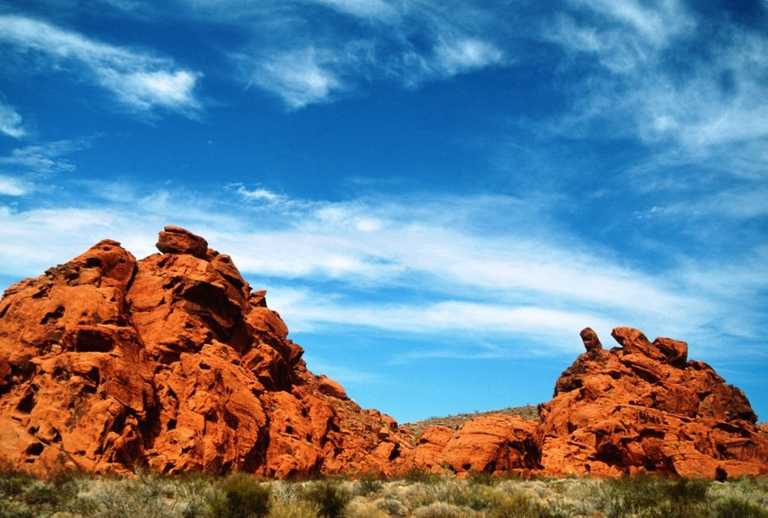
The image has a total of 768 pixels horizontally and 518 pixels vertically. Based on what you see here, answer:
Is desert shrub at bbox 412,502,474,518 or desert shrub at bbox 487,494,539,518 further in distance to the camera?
desert shrub at bbox 412,502,474,518

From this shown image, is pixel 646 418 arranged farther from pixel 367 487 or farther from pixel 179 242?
pixel 179 242

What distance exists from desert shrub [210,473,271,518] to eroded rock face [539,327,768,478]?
90.6 ft

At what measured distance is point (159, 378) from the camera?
30.6 metres

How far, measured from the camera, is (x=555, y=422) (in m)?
45.9

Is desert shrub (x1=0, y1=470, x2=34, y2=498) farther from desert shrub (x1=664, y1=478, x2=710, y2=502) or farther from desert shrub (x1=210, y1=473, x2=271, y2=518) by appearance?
desert shrub (x1=664, y1=478, x2=710, y2=502)

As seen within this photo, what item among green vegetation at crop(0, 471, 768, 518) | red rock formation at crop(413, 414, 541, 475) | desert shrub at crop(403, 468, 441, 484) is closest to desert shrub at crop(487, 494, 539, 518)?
green vegetation at crop(0, 471, 768, 518)

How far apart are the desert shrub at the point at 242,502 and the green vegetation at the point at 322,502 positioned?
0.02m

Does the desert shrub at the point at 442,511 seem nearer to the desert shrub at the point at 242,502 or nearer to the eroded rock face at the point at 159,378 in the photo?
the desert shrub at the point at 242,502

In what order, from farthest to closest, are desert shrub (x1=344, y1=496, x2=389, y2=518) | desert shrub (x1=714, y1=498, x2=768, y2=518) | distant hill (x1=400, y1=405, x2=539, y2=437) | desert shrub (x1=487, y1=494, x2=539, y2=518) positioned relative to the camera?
1. distant hill (x1=400, y1=405, x2=539, y2=437)
2. desert shrub (x1=344, y1=496, x2=389, y2=518)
3. desert shrub (x1=714, y1=498, x2=768, y2=518)
4. desert shrub (x1=487, y1=494, x2=539, y2=518)

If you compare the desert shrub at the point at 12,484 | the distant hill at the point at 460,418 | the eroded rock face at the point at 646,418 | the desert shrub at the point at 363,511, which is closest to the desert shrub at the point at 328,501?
the desert shrub at the point at 363,511

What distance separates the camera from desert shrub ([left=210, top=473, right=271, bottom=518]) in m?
14.3

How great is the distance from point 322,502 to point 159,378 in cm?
1695

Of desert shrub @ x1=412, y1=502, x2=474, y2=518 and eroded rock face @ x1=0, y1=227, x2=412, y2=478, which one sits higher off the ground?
eroded rock face @ x1=0, y1=227, x2=412, y2=478

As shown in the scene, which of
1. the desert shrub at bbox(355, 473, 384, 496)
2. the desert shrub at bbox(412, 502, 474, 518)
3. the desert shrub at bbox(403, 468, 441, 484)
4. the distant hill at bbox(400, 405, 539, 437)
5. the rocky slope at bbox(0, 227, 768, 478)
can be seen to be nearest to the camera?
the desert shrub at bbox(412, 502, 474, 518)
